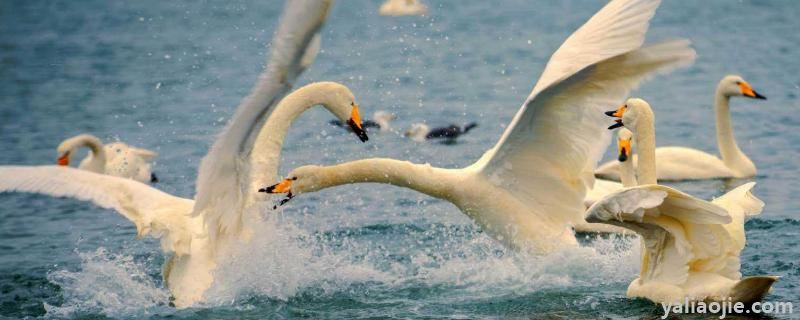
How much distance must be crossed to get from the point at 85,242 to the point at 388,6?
14.9 meters

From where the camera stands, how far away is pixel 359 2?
28.3 metres

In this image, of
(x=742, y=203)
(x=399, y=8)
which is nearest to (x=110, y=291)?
(x=742, y=203)

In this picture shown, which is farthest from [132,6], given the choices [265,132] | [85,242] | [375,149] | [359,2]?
[265,132]

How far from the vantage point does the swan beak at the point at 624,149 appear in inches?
440

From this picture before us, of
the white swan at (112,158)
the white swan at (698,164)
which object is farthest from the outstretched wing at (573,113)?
the white swan at (112,158)

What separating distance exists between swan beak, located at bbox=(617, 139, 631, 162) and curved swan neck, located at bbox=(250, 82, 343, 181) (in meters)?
2.98

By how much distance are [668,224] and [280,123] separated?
2.76m

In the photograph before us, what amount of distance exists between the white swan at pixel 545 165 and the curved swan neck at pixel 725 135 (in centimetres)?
431

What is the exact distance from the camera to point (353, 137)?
15844 mm

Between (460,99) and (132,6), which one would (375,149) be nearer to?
(460,99)

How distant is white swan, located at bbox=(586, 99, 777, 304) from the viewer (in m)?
7.50

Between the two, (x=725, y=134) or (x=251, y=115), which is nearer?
(x=251, y=115)

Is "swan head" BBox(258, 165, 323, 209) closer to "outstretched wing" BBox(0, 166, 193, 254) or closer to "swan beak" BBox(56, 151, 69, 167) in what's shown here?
"outstretched wing" BBox(0, 166, 193, 254)

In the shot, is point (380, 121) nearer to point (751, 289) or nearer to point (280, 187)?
point (280, 187)
